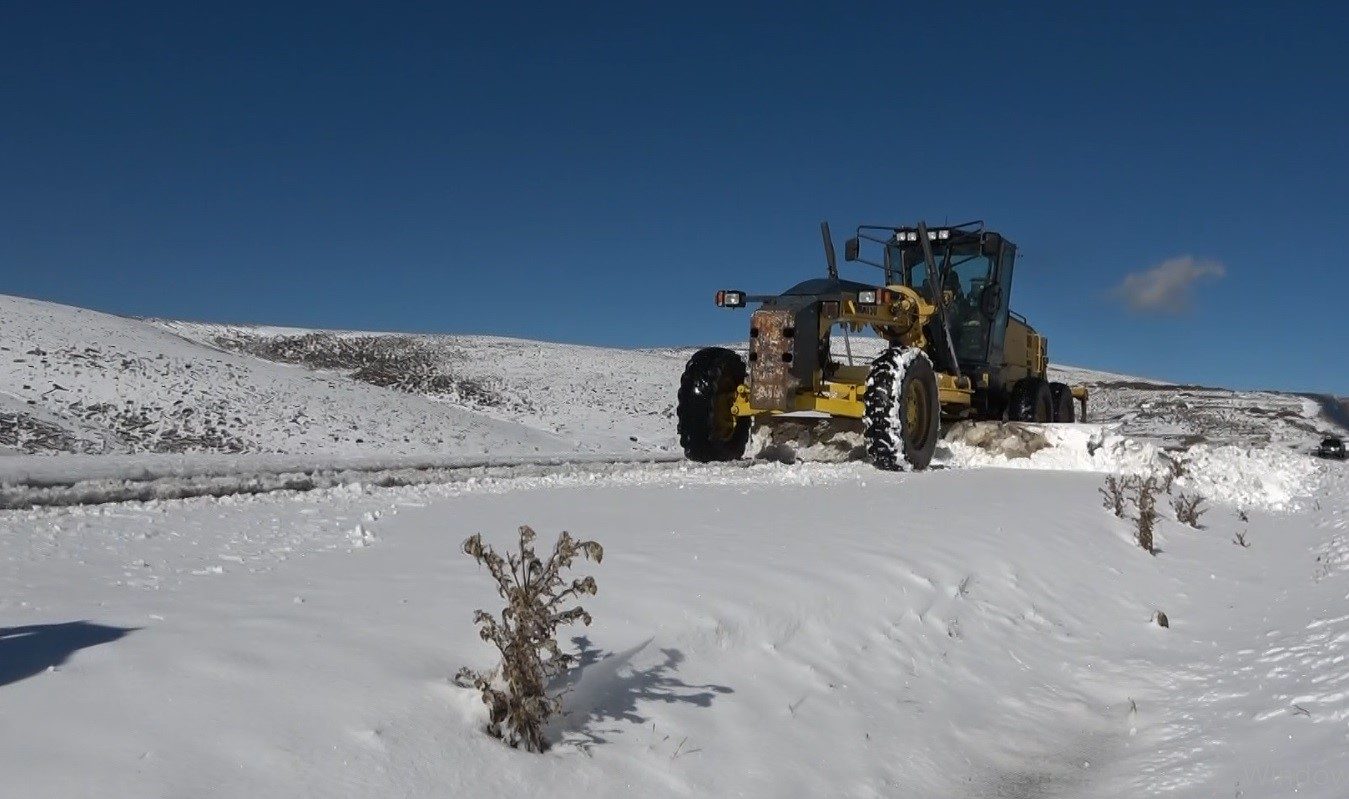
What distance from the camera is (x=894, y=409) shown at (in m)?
10.3

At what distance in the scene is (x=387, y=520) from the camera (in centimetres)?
597

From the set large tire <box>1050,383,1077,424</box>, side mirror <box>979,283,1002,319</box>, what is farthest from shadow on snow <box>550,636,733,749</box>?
large tire <box>1050,383,1077,424</box>

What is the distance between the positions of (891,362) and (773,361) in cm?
124

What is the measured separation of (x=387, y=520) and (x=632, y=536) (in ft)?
4.95

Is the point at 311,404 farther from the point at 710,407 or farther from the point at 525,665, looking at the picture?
the point at 525,665

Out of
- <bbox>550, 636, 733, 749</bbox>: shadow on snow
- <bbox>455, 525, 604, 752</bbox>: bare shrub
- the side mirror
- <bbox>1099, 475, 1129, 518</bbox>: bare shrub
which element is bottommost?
<bbox>550, 636, 733, 749</bbox>: shadow on snow

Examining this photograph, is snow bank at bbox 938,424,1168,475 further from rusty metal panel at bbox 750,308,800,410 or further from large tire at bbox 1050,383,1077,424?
large tire at bbox 1050,383,1077,424

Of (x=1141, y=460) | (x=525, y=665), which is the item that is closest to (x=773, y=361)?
(x=1141, y=460)

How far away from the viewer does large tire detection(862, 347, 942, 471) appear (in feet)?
33.9

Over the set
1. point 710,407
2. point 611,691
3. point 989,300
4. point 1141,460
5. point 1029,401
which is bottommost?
point 611,691

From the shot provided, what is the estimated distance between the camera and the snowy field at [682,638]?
283 cm

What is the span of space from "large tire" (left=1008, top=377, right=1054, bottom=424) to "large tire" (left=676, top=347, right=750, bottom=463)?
4.57 m

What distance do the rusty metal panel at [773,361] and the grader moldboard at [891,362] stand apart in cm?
1

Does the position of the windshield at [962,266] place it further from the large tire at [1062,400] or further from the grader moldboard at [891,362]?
the large tire at [1062,400]
